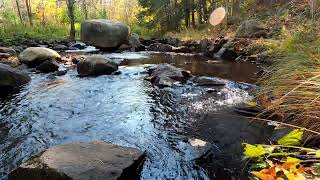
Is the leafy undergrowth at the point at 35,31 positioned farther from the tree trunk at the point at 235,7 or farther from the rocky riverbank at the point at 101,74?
the tree trunk at the point at 235,7

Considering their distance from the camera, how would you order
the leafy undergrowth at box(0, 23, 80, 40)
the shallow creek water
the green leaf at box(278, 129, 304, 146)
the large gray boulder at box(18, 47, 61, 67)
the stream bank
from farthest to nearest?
1. the leafy undergrowth at box(0, 23, 80, 40)
2. the large gray boulder at box(18, 47, 61, 67)
3. the shallow creek water
4. the stream bank
5. the green leaf at box(278, 129, 304, 146)

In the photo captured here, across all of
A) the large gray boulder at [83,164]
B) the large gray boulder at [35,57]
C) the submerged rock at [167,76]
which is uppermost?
the large gray boulder at [35,57]

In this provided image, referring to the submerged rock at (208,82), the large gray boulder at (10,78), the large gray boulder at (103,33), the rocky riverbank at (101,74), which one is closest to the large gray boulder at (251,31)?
the rocky riverbank at (101,74)

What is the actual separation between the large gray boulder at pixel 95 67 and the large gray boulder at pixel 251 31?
698cm

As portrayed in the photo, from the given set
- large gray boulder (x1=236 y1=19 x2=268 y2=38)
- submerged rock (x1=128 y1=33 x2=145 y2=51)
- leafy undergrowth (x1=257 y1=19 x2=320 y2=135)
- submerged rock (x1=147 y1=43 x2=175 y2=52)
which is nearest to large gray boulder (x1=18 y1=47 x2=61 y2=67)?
submerged rock (x1=147 y1=43 x2=175 y2=52)

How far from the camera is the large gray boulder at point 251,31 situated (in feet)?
44.9

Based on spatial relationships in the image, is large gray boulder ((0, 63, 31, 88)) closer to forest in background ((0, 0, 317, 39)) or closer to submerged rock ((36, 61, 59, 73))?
submerged rock ((36, 61, 59, 73))

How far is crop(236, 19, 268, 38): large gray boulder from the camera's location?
539 inches

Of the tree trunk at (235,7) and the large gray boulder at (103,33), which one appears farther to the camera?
the tree trunk at (235,7)

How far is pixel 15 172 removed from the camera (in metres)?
3.04

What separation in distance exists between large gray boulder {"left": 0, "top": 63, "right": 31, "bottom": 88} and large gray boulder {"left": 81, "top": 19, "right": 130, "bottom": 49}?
9.02m

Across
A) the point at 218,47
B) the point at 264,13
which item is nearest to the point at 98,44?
the point at 218,47

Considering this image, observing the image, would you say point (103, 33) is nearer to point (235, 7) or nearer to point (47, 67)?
point (47, 67)

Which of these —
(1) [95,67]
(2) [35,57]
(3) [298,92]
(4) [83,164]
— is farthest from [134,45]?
(4) [83,164]
